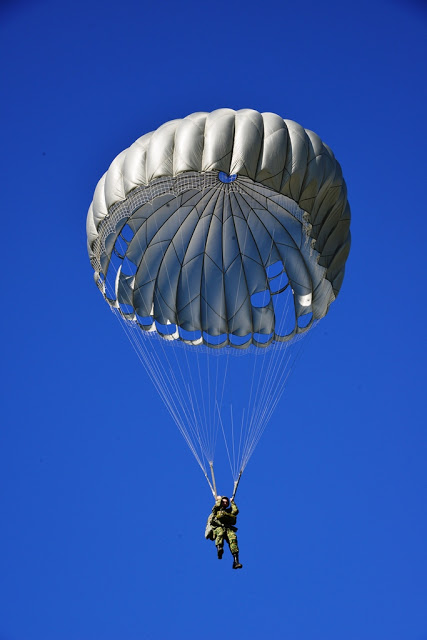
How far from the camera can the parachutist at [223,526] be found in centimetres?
2361

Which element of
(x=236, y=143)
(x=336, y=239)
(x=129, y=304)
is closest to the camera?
(x=236, y=143)

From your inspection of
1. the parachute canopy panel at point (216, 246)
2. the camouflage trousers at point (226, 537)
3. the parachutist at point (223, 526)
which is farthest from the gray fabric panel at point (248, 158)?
the camouflage trousers at point (226, 537)

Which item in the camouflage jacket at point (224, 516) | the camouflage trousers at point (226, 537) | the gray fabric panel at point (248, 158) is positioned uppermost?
the gray fabric panel at point (248, 158)

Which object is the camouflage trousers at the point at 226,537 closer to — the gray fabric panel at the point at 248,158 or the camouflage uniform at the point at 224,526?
the camouflage uniform at the point at 224,526

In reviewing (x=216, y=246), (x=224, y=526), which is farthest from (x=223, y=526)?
(x=216, y=246)

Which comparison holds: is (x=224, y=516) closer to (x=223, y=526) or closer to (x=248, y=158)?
(x=223, y=526)

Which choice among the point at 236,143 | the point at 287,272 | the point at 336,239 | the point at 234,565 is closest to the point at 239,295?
the point at 287,272

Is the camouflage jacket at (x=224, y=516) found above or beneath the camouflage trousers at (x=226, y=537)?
above

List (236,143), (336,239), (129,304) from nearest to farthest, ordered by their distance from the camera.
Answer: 1. (236,143)
2. (336,239)
3. (129,304)

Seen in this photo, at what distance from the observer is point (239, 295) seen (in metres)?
26.1

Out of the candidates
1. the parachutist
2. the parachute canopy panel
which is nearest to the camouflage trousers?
the parachutist

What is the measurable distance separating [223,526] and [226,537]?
226mm

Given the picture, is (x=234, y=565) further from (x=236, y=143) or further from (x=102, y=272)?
(x=236, y=143)

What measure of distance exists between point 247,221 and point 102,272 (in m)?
3.37
